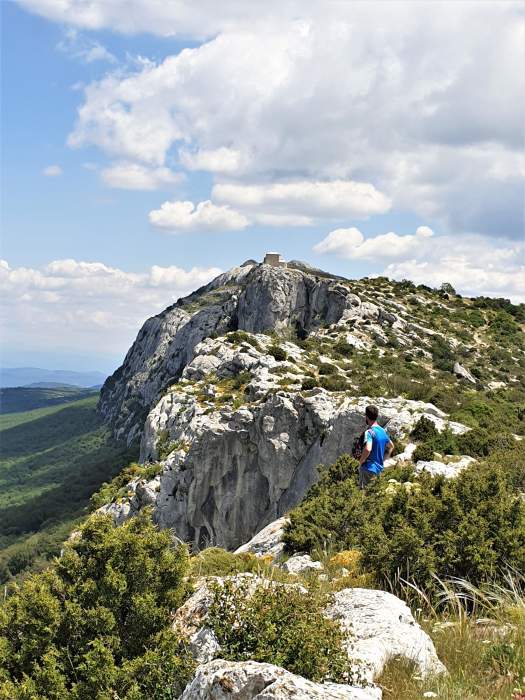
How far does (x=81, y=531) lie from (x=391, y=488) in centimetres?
856

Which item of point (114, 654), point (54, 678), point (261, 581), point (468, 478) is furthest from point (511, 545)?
point (54, 678)

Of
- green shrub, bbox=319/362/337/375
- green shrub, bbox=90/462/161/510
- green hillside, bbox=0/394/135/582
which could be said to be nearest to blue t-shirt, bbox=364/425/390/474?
green shrub, bbox=319/362/337/375

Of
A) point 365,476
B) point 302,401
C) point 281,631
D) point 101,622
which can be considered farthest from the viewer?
point 302,401

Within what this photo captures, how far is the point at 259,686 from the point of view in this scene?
3703mm

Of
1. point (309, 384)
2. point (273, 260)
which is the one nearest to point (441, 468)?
point (309, 384)

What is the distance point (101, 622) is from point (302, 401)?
26.8m

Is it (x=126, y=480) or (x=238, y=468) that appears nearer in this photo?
(x=238, y=468)

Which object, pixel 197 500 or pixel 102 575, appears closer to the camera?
pixel 102 575

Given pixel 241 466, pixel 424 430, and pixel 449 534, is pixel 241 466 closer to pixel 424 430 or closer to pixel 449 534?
pixel 424 430

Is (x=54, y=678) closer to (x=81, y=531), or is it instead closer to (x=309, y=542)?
Answer: (x=81, y=531)

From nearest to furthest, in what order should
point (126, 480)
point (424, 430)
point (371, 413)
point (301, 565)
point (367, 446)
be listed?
point (301, 565)
point (371, 413)
point (367, 446)
point (424, 430)
point (126, 480)

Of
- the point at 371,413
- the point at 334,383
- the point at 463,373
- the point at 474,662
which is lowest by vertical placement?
the point at 474,662

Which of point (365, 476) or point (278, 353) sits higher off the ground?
point (278, 353)

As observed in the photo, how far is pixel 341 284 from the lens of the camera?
60.9 m
